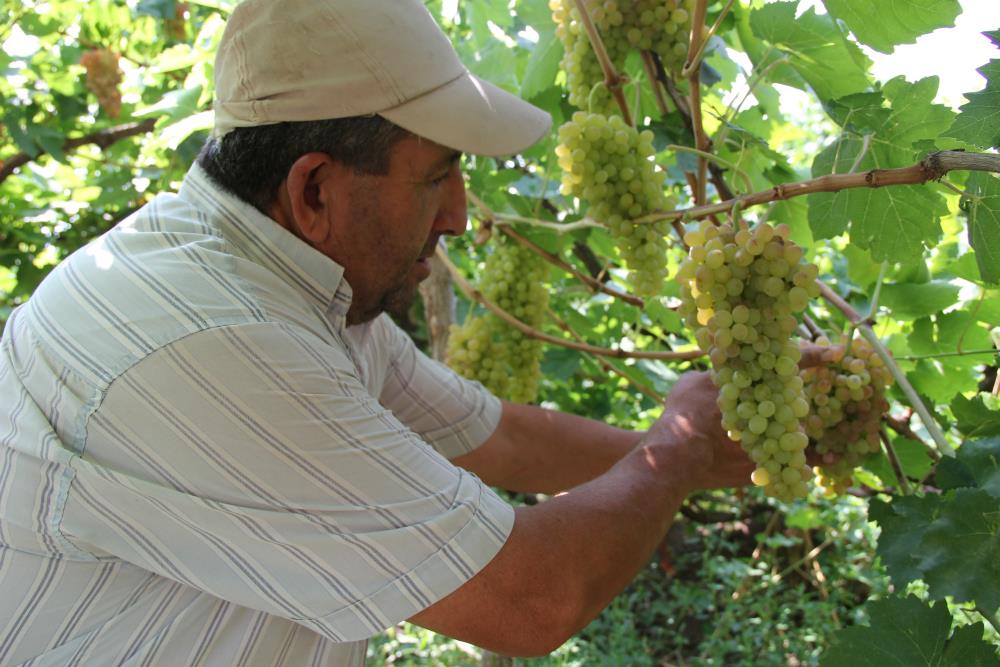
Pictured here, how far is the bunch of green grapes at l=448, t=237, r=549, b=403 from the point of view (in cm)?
238

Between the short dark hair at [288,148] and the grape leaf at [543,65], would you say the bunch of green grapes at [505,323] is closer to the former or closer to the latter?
the grape leaf at [543,65]

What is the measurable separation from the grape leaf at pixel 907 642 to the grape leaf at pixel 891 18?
0.92 meters

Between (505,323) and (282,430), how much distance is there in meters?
1.11

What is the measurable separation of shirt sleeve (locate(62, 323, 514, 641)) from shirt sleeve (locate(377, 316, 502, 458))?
2.95 feet

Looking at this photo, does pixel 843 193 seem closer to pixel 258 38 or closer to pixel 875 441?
pixel 875 441

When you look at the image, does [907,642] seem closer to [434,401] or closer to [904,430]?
[904,430]

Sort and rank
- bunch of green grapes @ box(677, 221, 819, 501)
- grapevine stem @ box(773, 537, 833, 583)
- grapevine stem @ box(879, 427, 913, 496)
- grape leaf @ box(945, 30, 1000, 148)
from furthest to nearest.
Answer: grapevine stem @ box(773, 537, 833, 583)
grapevine stem @ box(879, 427, 913, 496)
bunch of green grapes @ box(677, 221, 819, 501)
grape leaf @ box(945, 30, 1000, 148)

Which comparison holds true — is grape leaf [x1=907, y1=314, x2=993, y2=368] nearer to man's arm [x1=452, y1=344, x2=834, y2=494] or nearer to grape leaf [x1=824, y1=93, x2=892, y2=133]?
grape leaf [x1=824, y1=93, x2=892, y2=133]

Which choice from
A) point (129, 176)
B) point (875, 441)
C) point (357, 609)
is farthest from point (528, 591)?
point (129, 176)

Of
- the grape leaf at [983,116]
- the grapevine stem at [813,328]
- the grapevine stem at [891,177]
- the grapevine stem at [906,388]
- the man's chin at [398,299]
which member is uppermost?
the grape leaf at [983,116]

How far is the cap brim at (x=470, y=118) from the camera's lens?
163cm

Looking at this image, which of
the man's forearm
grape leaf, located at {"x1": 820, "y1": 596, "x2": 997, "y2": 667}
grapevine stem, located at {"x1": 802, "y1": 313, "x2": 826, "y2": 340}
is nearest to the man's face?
the man's forearm

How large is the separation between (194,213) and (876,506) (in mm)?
1384

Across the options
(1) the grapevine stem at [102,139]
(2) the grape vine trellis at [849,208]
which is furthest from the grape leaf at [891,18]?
(1) the grapevine stem at [102,139]
